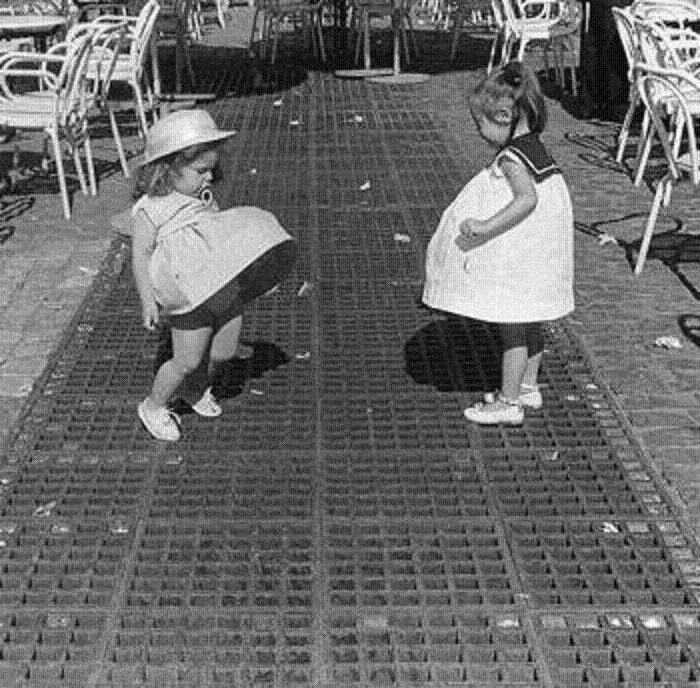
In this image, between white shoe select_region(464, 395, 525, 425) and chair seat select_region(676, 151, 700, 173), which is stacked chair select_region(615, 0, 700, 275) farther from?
white shoe select_region(464, 395, 525, 425)

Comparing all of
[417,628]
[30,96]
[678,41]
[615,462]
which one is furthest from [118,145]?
[417,628]

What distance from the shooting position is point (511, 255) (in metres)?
4.55

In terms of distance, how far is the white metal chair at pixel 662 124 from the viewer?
6.27 metres

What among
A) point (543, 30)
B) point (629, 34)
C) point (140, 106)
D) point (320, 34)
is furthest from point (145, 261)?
point (320, 34)

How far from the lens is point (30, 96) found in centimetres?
823

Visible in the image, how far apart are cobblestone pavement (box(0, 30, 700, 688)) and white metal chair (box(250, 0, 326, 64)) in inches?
258

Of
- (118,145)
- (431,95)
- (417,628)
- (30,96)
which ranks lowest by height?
(431,95)

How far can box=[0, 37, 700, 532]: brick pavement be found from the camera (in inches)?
197

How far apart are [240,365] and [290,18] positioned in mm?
11556

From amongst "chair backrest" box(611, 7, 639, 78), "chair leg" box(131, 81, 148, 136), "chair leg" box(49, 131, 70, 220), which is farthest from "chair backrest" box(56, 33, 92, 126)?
"chair backrest" box(611, 7, 639, 78)

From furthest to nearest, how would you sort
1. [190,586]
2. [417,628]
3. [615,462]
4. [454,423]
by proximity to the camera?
[454,423] < [615,462] < [190,586] < [417,628]

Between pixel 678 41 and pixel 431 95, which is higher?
pixel 678 41

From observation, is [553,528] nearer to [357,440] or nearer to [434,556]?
[434,556]

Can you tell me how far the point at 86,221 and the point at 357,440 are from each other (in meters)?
3.65
